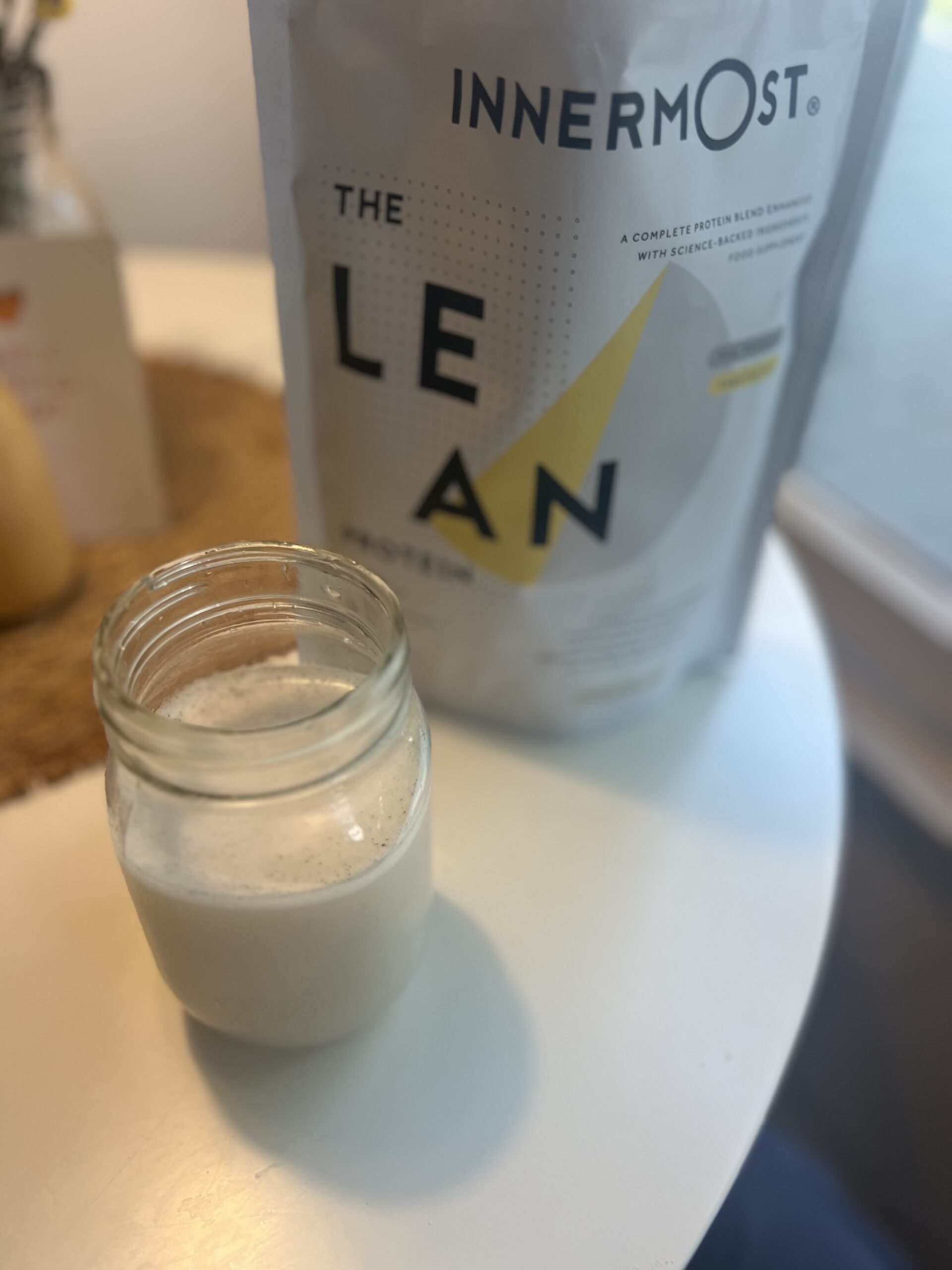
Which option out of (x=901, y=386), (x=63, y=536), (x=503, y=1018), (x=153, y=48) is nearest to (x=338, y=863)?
(x=503, y=1018)

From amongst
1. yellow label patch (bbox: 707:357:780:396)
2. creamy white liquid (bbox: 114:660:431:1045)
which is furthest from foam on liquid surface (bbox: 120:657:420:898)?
yellow label patch (bbox: 707:357:780:396)

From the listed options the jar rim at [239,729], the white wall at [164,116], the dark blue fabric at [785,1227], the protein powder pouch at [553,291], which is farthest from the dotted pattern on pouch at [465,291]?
the white wall at [164,116]

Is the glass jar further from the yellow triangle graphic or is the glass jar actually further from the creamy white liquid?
the yellow triangle graphic

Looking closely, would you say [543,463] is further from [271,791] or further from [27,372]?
[27,372]

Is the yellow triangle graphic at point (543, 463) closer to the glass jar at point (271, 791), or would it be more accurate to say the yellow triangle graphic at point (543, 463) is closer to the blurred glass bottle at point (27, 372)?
the glass jar at point (271, 791)

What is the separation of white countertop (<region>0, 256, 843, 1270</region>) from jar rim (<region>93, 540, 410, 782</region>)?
13 cm

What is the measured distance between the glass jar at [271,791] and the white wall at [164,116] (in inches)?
29.9

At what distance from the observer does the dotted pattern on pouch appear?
1.25ft

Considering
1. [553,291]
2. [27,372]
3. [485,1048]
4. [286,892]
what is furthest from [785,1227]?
[27,372]

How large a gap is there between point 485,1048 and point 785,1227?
0.27 m

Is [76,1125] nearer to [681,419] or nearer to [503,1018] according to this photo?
[503,1018]

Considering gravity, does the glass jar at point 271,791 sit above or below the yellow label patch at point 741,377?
below

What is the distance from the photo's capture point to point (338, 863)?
1.09ft

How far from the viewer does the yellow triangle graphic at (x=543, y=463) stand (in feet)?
1.34
